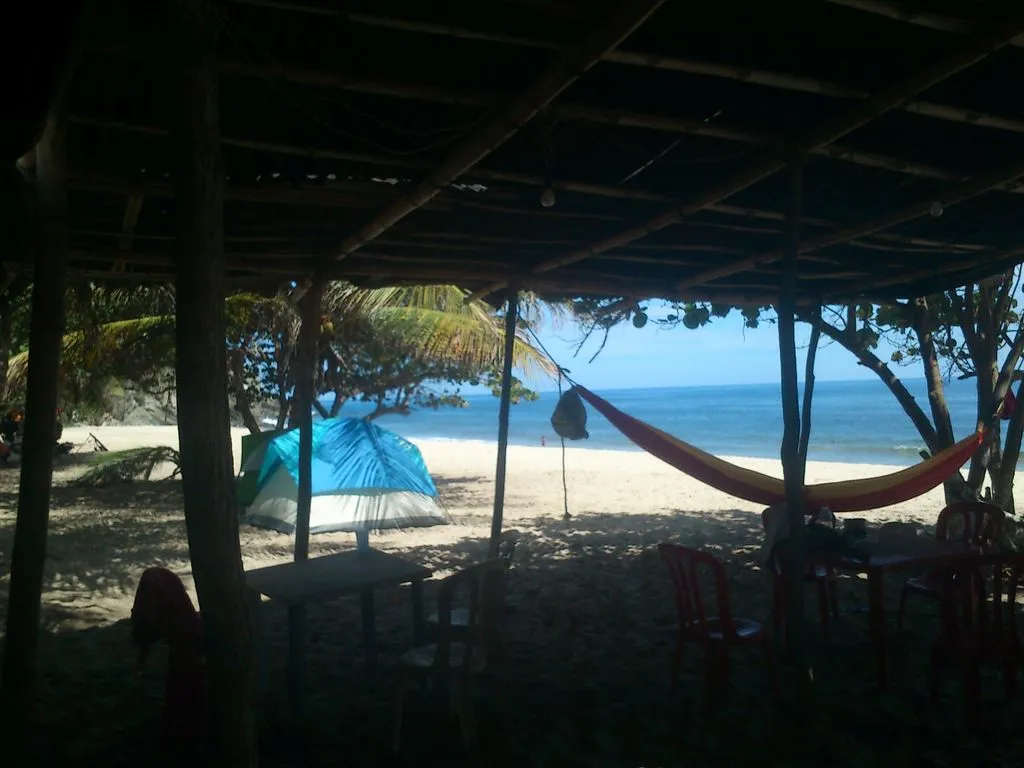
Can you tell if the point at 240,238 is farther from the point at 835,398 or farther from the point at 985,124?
the point at 835,398

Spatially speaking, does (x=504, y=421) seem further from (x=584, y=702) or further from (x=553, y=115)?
(x=553, y=115)

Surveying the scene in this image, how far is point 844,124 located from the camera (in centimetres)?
216

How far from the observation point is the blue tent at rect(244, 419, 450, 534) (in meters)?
6.02

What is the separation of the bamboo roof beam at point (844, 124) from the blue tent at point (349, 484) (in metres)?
3.44

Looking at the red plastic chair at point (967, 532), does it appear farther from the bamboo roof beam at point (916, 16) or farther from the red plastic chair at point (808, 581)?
the bamboo roof beam at point (916, 16)

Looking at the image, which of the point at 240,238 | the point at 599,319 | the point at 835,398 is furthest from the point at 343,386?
the point at 835,398

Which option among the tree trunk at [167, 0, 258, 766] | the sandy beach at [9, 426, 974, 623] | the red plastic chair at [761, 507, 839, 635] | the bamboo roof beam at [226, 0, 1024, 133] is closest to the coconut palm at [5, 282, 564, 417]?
the sandy beach at [9, 426, 974, 623]

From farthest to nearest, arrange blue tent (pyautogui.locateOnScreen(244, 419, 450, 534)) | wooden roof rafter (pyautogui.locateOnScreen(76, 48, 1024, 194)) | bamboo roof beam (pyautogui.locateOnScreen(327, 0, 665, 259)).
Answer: blue tent (pyautogui.locateOnScreen(244, 419, 450, 534)), wooden roof rafter (pyautogui.locateOnScreen(76, 48, 1024, 194)), bamboo roof beam (pyautogui.locateOnScreen(327, 0, 665, 259))

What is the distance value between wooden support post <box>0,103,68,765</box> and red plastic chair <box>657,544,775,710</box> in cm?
178

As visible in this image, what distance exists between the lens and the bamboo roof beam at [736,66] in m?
1.65

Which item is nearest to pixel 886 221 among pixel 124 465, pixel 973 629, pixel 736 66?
pixel 736 66

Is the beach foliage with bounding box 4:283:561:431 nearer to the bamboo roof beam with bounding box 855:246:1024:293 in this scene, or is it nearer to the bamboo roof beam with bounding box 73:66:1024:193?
the bamboo roof beam with bounding box 855:246:1024:293

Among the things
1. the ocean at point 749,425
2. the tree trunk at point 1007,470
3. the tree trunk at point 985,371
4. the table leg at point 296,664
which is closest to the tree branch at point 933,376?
the tree trunk at point 985,371

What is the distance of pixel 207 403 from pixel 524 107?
1.08 m
